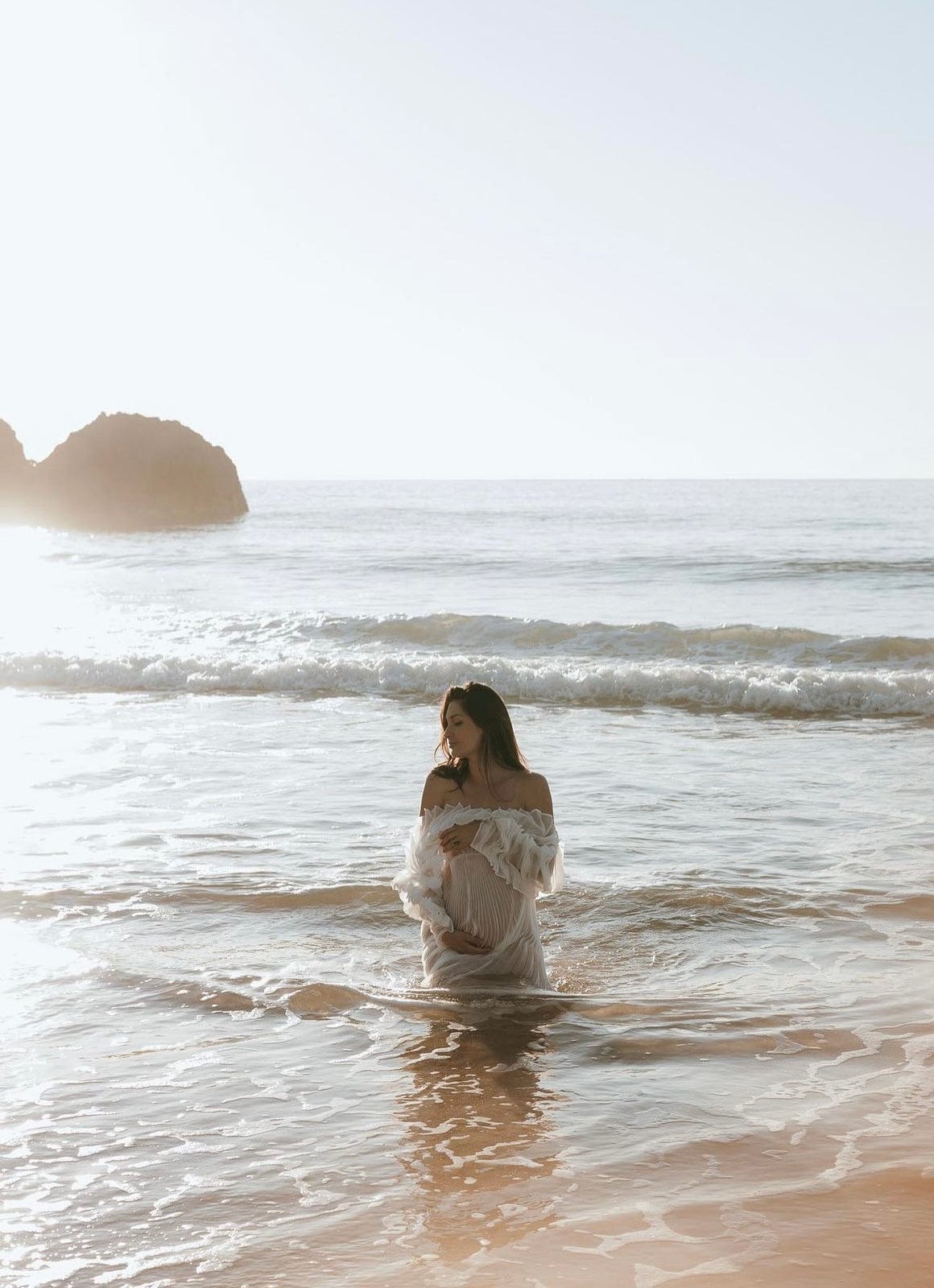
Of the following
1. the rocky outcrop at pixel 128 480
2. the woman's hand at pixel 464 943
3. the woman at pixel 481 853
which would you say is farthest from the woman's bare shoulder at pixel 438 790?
the rocky outcrop at pixel 128 480

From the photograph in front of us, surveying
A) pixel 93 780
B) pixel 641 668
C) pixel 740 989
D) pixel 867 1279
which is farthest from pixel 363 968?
pixel 641 668

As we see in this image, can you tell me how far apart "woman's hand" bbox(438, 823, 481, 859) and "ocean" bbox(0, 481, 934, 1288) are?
0.64 m

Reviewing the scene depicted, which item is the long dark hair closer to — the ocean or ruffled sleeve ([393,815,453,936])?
ruffled sleeve ([393,815,453,936])

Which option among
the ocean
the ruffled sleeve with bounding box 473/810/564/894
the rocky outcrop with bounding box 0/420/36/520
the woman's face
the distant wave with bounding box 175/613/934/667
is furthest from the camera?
the rocky outcrop with bounding box 0/420/36/520

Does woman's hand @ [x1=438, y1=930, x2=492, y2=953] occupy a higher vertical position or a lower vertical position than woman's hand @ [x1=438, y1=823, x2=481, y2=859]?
lower

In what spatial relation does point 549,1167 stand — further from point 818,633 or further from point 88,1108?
point 818,633

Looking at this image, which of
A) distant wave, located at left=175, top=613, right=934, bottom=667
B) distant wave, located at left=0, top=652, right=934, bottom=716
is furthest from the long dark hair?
distant wave, located at left=175, top=613, right=934, bottom=667

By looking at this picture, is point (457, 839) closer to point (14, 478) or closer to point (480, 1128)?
point (480, 1128)

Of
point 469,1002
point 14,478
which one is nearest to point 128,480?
→ point 14,478

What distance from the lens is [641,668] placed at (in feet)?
57.5

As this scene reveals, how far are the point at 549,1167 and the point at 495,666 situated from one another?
14.2m

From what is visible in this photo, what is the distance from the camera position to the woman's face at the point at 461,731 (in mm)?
5605

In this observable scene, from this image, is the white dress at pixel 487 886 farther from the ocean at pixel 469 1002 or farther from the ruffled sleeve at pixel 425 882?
the ocean at pixel 469 1002

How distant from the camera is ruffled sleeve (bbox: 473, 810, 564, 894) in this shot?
5.49 metres
